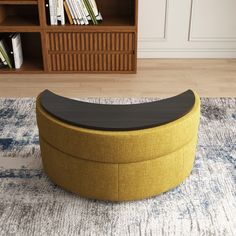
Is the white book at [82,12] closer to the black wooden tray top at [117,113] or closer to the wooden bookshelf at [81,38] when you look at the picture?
the wooden bookshelf at [81,38]

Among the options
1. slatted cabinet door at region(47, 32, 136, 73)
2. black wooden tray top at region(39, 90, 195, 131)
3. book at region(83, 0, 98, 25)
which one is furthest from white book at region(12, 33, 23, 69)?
black wooden tray top at region(39, 90, 195, 131)

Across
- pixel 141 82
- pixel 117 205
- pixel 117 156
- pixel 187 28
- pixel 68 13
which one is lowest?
pixel 141 82

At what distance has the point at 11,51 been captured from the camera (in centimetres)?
363

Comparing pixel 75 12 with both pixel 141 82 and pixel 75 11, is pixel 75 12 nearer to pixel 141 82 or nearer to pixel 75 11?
pixel 75 11

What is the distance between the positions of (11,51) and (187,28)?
5.58 feet

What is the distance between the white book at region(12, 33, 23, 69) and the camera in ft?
11.7

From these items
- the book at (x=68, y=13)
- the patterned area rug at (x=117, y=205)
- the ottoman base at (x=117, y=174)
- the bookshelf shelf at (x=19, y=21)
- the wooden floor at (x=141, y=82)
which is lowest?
the wooden floor at (x=141, y=82)

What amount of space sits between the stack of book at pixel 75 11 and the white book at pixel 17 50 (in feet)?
1.27

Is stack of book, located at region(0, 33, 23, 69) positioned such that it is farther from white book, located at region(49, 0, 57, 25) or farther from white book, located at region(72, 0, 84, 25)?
white book, located at region(72, 0, 84, 25)

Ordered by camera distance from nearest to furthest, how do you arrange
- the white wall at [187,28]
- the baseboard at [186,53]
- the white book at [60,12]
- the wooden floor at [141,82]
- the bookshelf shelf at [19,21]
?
the wooden floor at [141,82], the white book at [60,12], the bookshelf shelf at [19,21], the white wall at [187,28], the baseboard at [186,53]

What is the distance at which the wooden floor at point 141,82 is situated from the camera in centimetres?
329

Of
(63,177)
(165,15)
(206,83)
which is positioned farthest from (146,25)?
(63,177)

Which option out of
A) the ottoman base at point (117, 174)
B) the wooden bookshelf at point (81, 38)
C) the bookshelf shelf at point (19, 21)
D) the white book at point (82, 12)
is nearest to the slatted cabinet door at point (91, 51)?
the wooden bookshelf at point (81, 38)

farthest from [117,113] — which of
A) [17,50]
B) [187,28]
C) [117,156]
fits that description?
[187,28]
